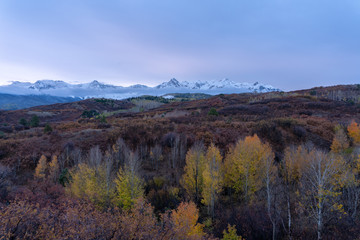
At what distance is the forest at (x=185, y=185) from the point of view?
9508 mm

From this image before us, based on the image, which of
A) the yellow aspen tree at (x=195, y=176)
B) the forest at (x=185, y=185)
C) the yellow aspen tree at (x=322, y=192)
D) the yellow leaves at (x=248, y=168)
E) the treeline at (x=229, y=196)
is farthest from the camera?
the yellow aspen tree at (x=195, y=176)

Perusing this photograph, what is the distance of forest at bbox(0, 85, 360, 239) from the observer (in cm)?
951

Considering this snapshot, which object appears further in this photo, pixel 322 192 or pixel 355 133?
pixel 355 133

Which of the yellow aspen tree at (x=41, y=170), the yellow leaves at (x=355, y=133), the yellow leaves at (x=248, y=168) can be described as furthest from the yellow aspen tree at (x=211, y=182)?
the yellow leaves at (x=355, y=133)

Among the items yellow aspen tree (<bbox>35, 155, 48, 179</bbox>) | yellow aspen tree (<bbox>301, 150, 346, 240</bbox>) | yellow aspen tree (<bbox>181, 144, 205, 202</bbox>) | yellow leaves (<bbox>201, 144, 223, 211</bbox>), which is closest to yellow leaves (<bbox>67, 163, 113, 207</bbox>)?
yellow aspen tree (<bbox>35, 155, 48, 179</bbox>)

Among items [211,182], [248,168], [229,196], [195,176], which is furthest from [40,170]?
[248,168]

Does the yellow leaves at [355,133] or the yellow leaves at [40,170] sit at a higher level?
the yellow leaves at [355,133]

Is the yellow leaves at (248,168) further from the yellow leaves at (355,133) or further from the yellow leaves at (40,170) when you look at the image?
Answer: the yellow leaves at (40,170)

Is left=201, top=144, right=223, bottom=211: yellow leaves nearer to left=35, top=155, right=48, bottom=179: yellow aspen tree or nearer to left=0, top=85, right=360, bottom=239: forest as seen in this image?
left=0, top=85, right=360, bottom=239: forest

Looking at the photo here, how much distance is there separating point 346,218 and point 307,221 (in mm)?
3228

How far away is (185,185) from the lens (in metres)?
26.5

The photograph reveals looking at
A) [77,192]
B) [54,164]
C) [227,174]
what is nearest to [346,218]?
[227,174]

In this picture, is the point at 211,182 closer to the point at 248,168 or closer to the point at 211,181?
the point at 211,181

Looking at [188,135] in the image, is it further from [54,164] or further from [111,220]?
[111,220]
